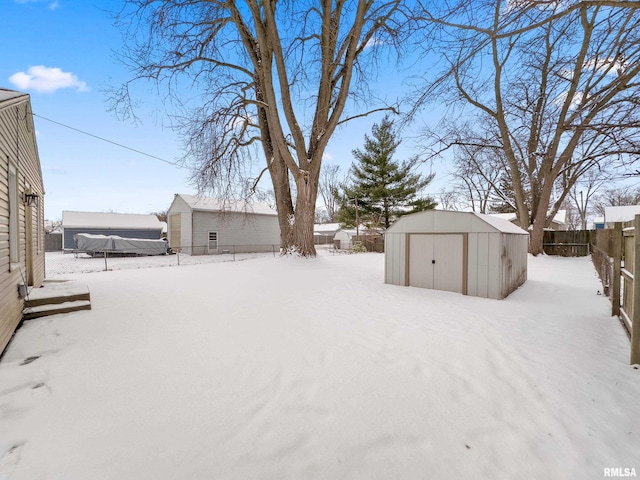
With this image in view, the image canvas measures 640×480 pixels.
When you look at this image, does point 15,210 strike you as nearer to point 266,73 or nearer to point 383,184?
point 266,73

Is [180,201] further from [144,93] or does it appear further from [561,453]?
[561,453]

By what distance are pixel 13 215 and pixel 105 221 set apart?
2237 cm

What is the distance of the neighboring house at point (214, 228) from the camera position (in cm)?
1833

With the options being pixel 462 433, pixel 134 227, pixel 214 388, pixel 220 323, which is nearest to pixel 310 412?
pixel 214 388

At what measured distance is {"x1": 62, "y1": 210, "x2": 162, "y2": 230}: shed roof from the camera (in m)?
21.9

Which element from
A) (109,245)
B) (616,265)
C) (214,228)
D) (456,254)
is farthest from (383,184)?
(109,245)

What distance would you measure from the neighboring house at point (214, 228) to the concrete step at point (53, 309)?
12301 millimetres

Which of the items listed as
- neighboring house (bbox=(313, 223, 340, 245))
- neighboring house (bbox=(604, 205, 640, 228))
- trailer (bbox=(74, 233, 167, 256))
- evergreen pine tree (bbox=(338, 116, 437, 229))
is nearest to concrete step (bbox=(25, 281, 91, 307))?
trailer (bbox=(74, 233, 167, 256))

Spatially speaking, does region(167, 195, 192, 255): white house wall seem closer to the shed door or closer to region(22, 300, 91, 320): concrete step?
region(22, 300, 91, 320): concrete step

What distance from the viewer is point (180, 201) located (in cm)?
1942

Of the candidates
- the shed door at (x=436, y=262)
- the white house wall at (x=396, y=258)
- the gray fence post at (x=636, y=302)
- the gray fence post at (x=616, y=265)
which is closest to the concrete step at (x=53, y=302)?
the white house wall at (x=396, y=258)

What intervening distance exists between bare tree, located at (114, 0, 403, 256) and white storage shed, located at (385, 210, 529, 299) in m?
5.06

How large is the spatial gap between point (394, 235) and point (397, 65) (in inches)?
192

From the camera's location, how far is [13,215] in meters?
4.54
